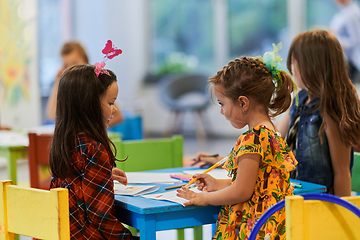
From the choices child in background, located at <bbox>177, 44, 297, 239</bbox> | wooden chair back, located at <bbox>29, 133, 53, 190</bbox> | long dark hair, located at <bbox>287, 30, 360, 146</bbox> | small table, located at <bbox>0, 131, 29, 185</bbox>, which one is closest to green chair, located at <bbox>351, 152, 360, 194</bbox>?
long dark hair, located at <bbox>287, 30, 360, 146</bbox>

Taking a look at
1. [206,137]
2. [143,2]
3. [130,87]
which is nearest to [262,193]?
[206,137]

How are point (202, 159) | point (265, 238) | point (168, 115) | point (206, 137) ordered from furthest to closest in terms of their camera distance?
1. point (168, 115)
2. point (206, 137)
3. point (202, 159)
4. point (265, 238)

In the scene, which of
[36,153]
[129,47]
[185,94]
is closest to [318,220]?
[36,153]

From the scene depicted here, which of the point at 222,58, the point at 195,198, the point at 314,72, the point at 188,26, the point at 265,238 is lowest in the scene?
the point at 265,238

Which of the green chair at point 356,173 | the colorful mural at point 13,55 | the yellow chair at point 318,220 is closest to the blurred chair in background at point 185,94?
the colorful mural at point 13,55

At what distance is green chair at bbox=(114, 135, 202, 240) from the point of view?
196cm

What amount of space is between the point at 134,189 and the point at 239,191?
1.17 feet

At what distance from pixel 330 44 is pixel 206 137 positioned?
502cm

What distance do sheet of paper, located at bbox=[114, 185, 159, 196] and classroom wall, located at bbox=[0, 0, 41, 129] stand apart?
10.0 feet

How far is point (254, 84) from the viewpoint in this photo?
1.24 metres

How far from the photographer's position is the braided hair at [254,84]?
124 centimetres

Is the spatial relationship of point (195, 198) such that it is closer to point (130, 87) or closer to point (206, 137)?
point (206, 137)

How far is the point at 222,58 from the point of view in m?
6.74

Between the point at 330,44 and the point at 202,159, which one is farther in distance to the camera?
the point at 202,159
